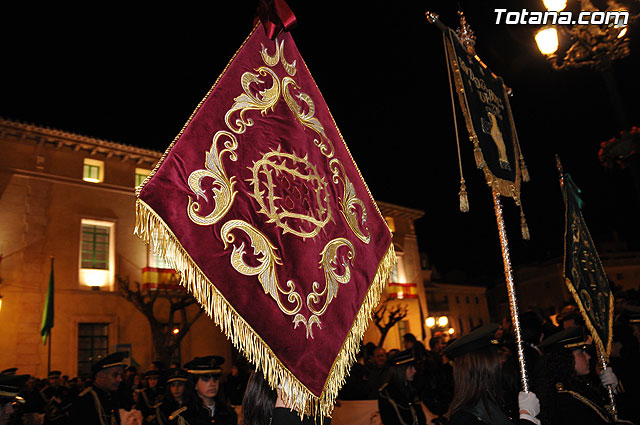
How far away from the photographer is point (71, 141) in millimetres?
22328

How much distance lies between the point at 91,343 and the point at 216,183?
21743mm

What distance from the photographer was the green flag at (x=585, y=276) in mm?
5566

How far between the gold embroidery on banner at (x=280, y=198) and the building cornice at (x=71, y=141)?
2152 centimetres

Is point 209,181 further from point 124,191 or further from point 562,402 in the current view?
point 124,191

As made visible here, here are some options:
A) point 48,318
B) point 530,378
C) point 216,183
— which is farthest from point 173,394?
point 48,318

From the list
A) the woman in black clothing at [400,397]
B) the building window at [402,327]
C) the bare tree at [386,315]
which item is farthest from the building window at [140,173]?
the woman in black clothing at [400,397]

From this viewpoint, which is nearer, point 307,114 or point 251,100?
point 251,100

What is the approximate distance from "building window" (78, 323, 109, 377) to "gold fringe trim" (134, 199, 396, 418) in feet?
68.9

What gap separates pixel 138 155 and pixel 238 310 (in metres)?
23.4

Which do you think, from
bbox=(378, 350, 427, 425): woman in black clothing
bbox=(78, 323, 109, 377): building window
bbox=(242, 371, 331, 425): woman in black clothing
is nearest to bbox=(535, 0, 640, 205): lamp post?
bbox=(378, 350, 427, 425): woman in black clothing

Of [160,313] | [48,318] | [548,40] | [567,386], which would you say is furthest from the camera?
[160,313]

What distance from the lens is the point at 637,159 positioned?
8000 millimetres

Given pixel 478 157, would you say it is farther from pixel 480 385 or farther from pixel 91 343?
pixel 91 343

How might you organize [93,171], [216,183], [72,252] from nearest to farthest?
[216,183], [72,252], [93,171]
